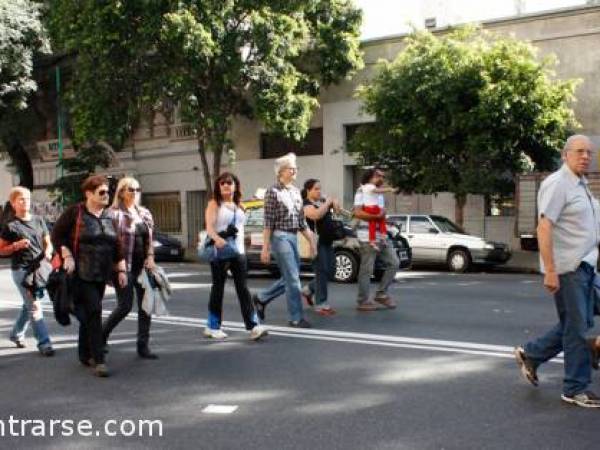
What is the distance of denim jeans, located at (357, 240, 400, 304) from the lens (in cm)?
892

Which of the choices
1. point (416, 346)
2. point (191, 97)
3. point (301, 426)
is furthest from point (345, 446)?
point (191, 97)

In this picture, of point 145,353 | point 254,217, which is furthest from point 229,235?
point 254,217

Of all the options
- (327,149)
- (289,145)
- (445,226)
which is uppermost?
(289,145)

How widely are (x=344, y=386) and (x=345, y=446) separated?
1285 millimetres

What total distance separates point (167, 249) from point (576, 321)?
1830 centimetres

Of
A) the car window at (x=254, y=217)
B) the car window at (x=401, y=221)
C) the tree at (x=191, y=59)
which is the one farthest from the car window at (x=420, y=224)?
the tree at (x=191, y=59)

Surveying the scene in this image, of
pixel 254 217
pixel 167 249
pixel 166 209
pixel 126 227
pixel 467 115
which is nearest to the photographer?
pixel 126 227

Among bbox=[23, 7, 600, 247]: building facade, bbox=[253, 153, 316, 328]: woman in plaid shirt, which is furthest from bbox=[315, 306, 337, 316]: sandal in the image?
bbox=[23, 7, 600, 247]: building facade

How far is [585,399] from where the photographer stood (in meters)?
4.67

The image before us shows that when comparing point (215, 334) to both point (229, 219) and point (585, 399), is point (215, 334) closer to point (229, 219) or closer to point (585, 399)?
point (229, 219)

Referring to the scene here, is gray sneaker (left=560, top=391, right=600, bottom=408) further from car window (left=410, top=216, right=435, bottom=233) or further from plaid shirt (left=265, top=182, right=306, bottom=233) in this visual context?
car window (left=410, top=216, right=435, bottom=233)

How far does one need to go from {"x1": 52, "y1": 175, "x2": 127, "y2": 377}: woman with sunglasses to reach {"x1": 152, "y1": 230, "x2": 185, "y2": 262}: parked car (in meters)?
15.9

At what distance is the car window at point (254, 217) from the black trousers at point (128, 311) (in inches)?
308

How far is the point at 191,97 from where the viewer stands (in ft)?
67.0
